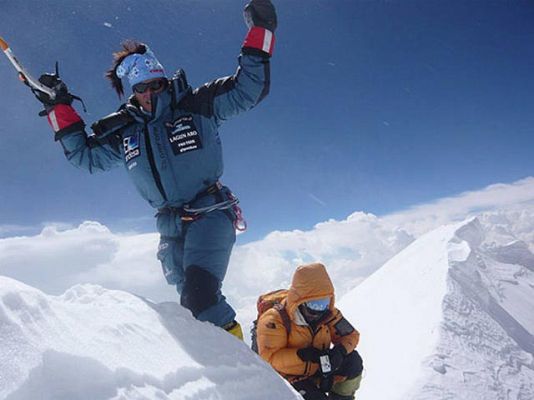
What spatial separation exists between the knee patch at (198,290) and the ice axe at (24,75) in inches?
90.9

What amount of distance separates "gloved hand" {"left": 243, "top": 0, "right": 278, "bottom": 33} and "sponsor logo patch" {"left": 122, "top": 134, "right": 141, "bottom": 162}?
1527 millimetres

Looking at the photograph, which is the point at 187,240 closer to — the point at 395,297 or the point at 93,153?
the point at 93,153

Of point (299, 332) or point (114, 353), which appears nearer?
point (114, 353)

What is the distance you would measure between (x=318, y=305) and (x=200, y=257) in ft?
8.73

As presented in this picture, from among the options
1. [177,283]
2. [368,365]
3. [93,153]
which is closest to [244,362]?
[177,283]

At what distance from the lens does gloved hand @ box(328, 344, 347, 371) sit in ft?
17.7

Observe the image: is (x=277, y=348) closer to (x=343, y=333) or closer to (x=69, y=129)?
(x=343, y=333)

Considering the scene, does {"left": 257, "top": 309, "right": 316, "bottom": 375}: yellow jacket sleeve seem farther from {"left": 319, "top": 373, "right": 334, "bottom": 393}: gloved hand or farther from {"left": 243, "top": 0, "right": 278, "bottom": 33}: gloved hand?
{"left": 243, "top": 0, "right": 278, "bottom": 33}: gloved hand

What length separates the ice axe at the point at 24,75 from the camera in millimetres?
4172

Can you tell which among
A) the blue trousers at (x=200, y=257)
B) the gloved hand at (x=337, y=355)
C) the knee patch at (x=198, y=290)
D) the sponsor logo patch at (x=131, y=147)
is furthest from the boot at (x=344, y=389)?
the sponsor logo patch at (x=131, y=147)

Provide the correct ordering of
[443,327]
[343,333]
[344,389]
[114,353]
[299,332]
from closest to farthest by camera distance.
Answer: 1. [114,353]
2. [344,389]
3. [299,332]
4. [343,333]
5. [443,327]

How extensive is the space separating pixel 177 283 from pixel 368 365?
1366 cm

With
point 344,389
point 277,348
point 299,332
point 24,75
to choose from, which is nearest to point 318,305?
point 299,332

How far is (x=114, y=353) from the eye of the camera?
6.43 feet
